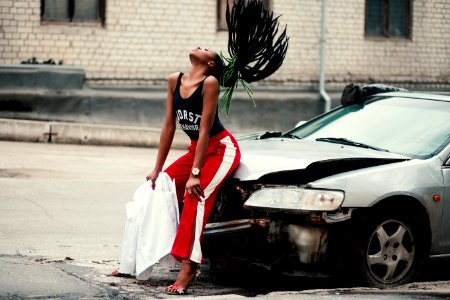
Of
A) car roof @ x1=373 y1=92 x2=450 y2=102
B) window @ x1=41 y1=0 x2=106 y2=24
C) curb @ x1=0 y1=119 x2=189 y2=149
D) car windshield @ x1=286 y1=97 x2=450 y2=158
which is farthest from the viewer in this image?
window @ x1=41 y1=0 x2=106 y2=24

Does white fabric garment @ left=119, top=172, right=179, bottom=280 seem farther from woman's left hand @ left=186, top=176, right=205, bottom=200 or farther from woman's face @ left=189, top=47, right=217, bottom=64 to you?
woman's face @ left=189, top=47, right=217, bottom=64

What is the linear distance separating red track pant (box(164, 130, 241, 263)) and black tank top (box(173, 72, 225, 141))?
8cm

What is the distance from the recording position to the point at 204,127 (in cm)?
702

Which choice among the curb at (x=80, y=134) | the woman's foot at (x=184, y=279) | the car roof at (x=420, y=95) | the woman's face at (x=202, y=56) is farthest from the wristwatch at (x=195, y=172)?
the curb at (x=80, y=134)

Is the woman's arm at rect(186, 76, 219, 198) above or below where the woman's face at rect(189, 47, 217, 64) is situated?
below

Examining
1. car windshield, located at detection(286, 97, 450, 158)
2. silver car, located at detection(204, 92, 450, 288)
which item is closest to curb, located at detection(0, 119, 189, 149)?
car windshield, located at detection(286, 97, 450, 158)

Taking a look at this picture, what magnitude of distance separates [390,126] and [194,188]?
201 centimetres

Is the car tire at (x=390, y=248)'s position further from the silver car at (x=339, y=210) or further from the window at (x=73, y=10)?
the window at (x=73, y=10)

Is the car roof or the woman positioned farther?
the car roof

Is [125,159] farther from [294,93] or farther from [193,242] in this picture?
[193,242]

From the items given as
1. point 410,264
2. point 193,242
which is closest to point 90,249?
point 193,242

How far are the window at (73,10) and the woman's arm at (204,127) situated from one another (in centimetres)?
1130

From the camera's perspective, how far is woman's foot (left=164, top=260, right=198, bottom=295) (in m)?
6.86

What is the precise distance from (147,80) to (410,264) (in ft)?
40.1
